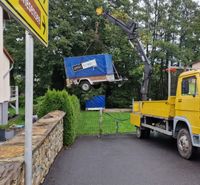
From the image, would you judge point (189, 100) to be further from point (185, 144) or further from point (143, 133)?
point (143, 133)

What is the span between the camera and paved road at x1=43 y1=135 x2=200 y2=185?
6062 mm

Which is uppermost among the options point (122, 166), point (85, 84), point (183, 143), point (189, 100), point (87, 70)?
point (87, 70)

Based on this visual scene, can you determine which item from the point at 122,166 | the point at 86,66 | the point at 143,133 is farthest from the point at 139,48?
the point at 122,166

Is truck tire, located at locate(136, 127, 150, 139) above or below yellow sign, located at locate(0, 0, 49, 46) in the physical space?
below

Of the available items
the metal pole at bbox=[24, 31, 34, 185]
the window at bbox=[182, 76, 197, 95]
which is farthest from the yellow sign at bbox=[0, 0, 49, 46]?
the window at bbox=[182, 76, 197, 95]

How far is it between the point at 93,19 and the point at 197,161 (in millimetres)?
24620

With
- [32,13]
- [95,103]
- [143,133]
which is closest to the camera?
[32,13]

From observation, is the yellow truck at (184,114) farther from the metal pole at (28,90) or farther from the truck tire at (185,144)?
the metal pole at (28,90)

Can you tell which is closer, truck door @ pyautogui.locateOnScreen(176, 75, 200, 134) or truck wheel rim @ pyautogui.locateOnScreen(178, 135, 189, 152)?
truck door @ pyautogui.locateOnScreen(176, 75, 200, 134)

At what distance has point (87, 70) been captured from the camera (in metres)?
22.9

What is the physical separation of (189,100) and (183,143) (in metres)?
1.14

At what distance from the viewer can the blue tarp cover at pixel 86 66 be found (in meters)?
22.8

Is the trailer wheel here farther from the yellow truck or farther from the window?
the window

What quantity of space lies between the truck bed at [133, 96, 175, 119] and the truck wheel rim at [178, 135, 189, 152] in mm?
976
